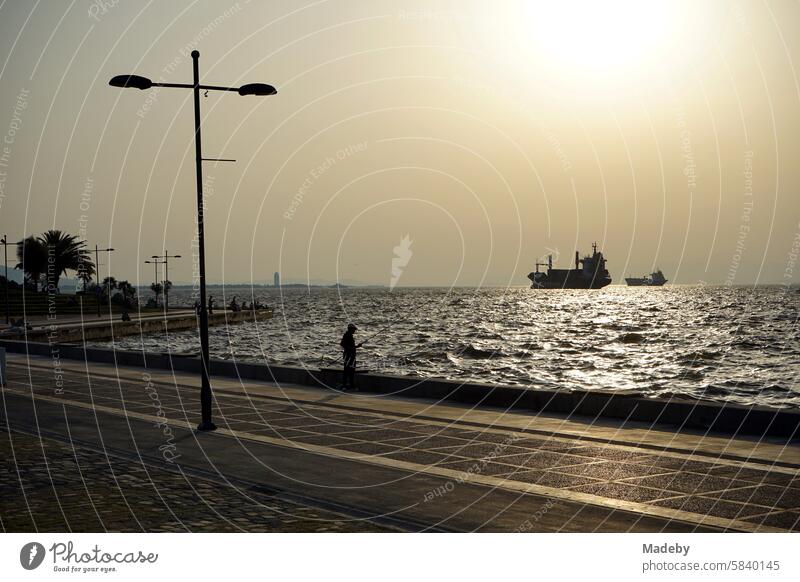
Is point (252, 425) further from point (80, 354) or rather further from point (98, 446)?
point (80, 354)

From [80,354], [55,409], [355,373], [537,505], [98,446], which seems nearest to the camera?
[537,505]

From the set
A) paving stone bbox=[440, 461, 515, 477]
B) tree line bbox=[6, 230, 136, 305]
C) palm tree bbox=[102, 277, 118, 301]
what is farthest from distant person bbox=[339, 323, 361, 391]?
palm tree bbox=[102, 277, 118, 301]

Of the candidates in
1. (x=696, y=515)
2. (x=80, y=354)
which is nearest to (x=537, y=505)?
(x=696, y=515)

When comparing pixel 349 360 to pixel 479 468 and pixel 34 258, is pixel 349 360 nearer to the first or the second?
pixel 479 468

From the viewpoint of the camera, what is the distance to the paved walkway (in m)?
11.4

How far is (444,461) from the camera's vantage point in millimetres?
15477

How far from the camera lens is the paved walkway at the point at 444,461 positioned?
11.4 meters

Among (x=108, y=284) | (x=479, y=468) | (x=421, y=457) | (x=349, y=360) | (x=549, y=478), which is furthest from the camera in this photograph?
(x=108, y=284)

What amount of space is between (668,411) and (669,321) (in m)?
110

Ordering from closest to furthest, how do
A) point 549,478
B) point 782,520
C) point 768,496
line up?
point 782,520 → point 768,496 → point 549,478

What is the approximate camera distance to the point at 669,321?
12381 cm

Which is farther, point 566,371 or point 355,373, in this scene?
point 566,371

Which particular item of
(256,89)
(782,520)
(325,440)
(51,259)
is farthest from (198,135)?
(51,259)

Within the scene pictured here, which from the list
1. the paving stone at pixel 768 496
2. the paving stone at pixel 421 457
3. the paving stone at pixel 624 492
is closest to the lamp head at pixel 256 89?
the paving stone at pixel 421 457
